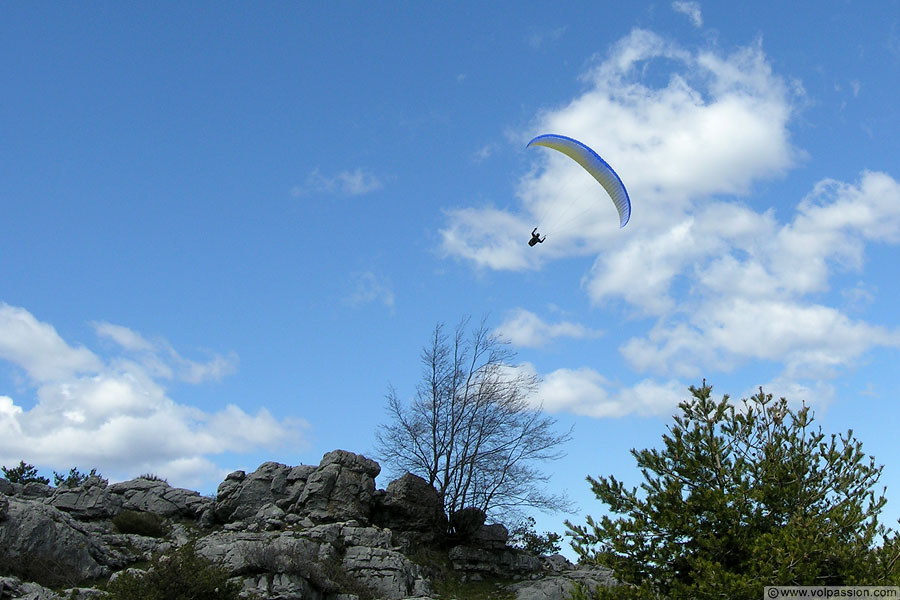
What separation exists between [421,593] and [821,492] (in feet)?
39.9

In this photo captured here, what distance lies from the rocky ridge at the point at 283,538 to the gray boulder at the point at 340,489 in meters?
0.05

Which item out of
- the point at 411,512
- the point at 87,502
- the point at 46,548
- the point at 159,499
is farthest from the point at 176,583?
the point at 411,512

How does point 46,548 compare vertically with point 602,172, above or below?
below

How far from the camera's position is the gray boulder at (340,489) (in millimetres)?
26688

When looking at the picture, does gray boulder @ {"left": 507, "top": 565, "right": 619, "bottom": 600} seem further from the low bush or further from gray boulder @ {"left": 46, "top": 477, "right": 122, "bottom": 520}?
gray boulder @ {"left": 46, "top": 477, "right": 122, "bottom": 520}

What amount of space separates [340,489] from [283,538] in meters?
6.79

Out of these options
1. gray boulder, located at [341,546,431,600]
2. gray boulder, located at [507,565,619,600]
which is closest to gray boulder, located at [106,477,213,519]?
gray boulder, located at [341,546,431,600]

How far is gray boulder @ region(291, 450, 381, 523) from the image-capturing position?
87.6 feet

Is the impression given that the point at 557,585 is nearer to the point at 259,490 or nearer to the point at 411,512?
the point at 411,512

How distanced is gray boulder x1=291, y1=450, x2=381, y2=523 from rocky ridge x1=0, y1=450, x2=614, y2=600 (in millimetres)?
47

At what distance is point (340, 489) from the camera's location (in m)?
Result: 27.7

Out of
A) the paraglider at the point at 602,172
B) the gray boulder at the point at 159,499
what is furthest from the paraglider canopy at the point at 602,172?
the gray boulder at the point at 159,499

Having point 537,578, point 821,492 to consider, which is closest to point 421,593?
point 537,578

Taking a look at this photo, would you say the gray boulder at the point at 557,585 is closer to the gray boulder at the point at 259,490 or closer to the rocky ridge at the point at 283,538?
the rocky ridge at the point at 283,538
